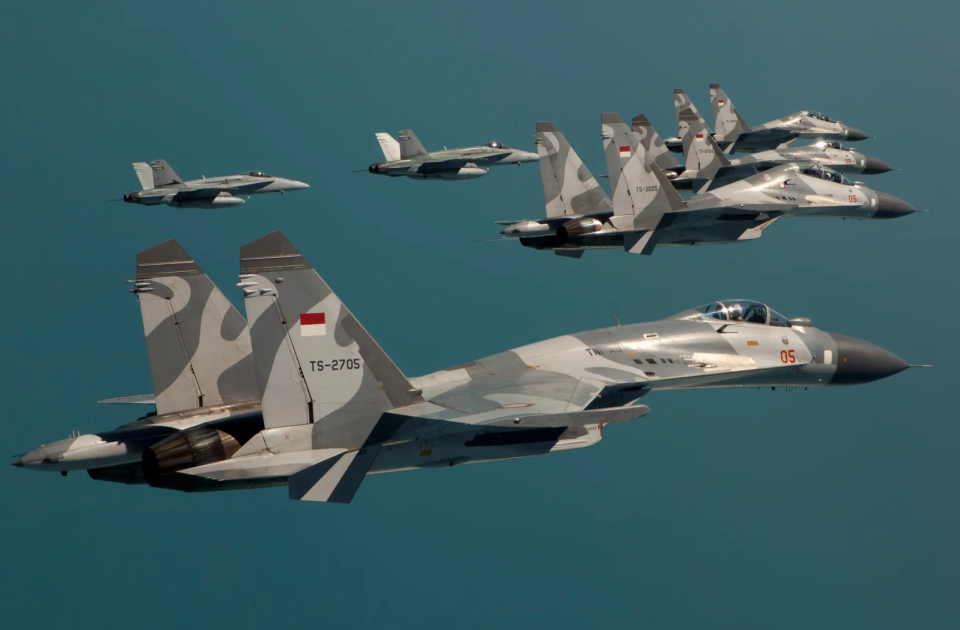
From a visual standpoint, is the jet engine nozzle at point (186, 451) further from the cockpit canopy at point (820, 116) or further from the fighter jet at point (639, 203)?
the cockpit canopy at point (820, 116)

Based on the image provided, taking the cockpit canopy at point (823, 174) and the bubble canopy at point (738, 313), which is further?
the cockpit canopy at point (823, 174)

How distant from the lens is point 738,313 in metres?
20.8

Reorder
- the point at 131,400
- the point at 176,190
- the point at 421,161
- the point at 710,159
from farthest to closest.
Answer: the point at 421,161
the point at 710,159
the point at 176,190
the point at 131,400

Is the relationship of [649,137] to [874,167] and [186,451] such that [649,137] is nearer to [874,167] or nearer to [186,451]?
[874,167]

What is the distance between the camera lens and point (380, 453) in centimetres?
1600

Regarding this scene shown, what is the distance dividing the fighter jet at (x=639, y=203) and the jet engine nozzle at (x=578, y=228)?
0.08 ft

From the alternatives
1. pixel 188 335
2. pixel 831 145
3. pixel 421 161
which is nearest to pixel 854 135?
pixel 831 145

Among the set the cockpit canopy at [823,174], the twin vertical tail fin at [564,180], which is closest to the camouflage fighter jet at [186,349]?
the twin vertical tail fin at [564,180]

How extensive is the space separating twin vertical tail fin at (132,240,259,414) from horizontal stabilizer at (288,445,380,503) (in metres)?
3.38

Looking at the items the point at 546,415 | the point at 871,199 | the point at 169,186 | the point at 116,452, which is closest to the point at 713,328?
the point at 546,415

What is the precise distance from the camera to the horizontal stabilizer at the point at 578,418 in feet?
48.3

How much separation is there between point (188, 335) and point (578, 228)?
39.4ft

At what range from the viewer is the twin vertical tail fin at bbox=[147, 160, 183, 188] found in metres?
32.3

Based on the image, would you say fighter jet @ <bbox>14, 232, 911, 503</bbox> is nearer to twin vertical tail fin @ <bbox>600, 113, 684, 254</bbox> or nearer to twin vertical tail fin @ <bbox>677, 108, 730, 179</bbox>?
twin vertical tail fin @ <bbox>600, 113, 684, 254</bbox>
